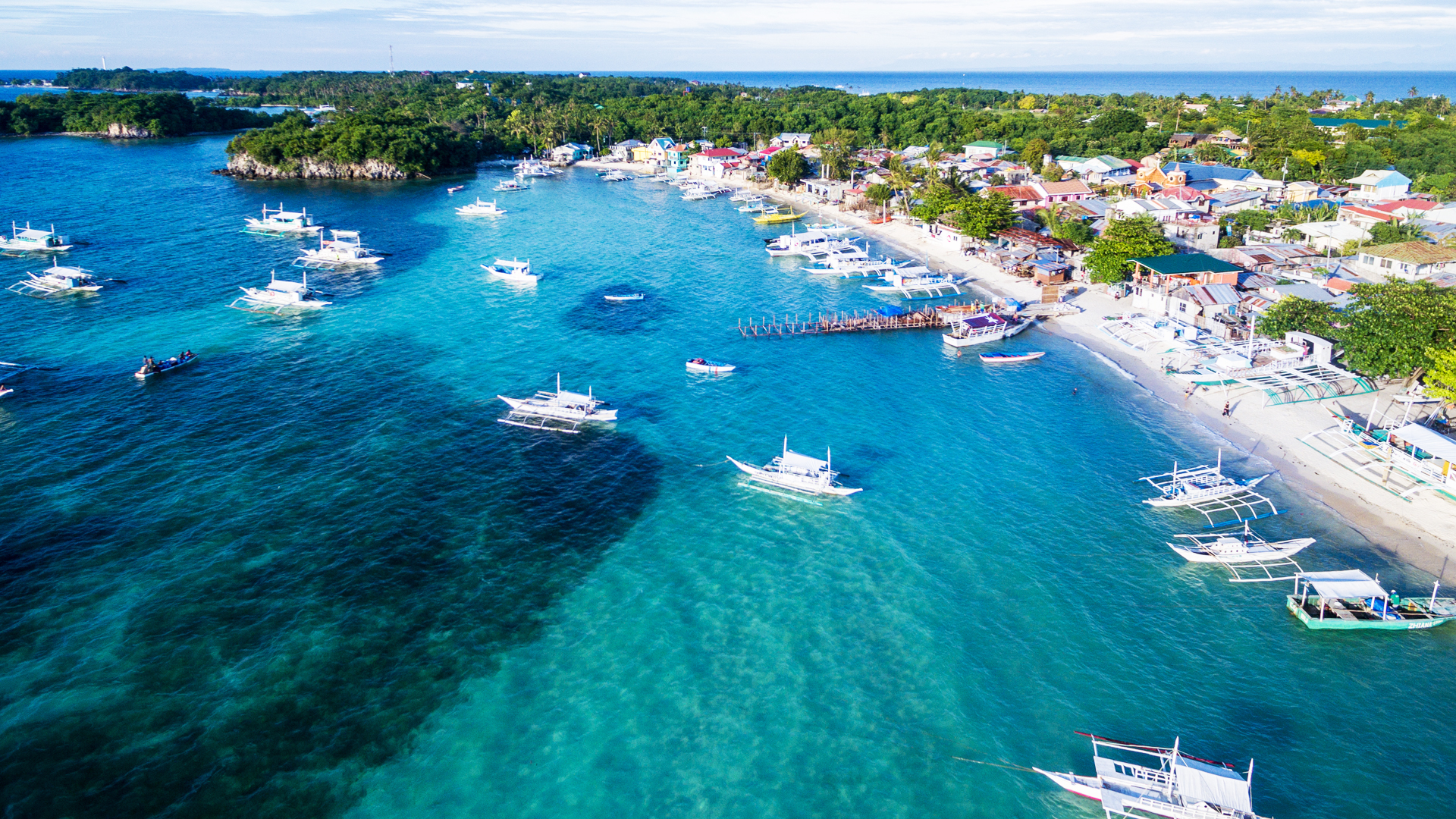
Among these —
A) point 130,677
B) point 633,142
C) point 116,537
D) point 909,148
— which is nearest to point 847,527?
point 130,677

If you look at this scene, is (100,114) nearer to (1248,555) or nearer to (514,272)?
(514,272)

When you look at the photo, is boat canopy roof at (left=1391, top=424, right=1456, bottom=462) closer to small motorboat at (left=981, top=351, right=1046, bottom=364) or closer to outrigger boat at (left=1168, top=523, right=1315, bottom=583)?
outrigger boat at (left=1168, top=523, right=1315, bottom=583)

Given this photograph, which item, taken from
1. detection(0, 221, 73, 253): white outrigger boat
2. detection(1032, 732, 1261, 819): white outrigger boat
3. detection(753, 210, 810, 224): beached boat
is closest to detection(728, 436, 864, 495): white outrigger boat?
detection(1032, 732, 1261, 819): white outrigger boat

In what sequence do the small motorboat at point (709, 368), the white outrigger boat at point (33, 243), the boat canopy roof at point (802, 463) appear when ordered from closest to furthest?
the boat canopy roof at point (802, 463) < the small motorboat at point (709, 368) < the white outrigger boat at point (33, 243)

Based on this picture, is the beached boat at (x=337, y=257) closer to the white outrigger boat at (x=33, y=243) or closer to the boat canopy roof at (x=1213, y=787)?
the white outrigger boat at (x=33, y=243)

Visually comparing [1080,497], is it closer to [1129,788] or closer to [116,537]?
[1129,788]

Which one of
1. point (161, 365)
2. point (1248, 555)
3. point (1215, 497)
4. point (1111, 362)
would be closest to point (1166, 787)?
point (1248, 555)

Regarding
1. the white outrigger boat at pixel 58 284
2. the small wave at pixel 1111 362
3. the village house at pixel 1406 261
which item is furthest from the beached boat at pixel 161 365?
the village house at pixel 1406 261

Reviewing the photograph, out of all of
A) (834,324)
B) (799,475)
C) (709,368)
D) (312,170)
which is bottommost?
(799,475)
